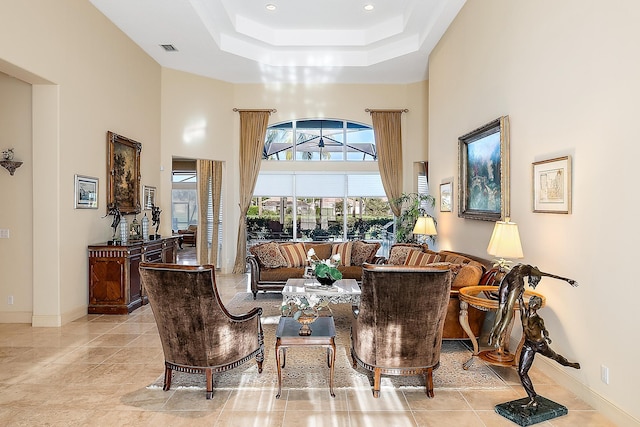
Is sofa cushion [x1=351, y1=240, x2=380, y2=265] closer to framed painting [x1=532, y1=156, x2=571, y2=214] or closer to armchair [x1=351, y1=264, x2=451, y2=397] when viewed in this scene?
framed painting [x1=532, y1=156, x2=571, y2=214]

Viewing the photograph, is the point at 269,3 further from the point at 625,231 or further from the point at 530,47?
the point at 625,231

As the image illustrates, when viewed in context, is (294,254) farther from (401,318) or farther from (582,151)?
(582,151)

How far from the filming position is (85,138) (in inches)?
240

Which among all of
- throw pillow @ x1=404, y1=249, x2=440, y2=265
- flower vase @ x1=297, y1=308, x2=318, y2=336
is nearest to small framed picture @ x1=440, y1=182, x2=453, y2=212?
throw pillow @ x1=404, y1=249, x2=440, y2=265

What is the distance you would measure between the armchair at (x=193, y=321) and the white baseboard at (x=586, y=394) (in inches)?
113

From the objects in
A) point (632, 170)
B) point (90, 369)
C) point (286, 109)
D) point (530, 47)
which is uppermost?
point (286, 109)

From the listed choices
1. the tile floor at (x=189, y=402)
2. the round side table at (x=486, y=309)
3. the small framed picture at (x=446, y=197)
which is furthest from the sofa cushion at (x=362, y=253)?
the tile floor at (x=189, y=402)

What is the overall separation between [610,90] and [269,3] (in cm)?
554

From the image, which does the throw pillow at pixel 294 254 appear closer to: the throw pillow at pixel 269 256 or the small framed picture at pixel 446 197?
the throw pillow at pixel 269 256

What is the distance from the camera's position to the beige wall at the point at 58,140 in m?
5.05

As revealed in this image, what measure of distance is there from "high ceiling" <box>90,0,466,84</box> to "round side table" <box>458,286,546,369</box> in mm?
4363

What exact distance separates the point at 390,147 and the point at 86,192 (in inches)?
255

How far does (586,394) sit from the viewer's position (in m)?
3.37

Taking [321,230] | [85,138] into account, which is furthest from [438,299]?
[321,230]
